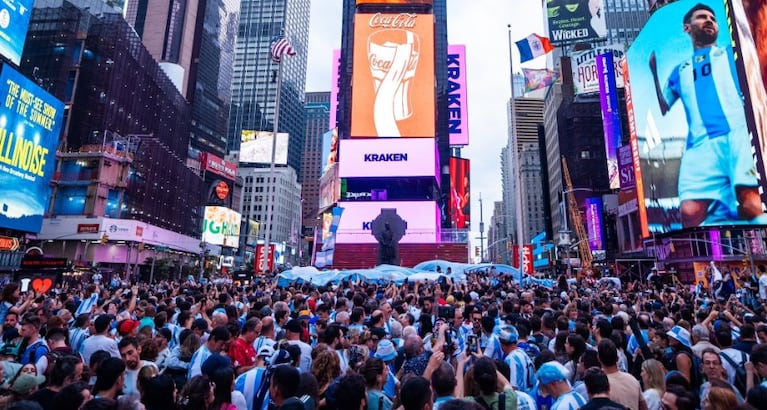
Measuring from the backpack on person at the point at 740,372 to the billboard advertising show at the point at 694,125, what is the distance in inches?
1329

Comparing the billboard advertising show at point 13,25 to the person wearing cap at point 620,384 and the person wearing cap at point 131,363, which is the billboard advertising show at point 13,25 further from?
the person wearing cap at point 620,384

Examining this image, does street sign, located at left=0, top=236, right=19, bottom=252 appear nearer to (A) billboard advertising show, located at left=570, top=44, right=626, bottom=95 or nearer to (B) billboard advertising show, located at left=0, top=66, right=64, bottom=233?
(B) billboard advertising show, located at left=0, top=66, right=64, bottom=233

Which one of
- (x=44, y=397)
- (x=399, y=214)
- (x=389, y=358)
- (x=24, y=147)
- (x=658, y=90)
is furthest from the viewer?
(x=399, y=214)

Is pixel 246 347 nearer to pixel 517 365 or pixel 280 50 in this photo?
pixel 517 365

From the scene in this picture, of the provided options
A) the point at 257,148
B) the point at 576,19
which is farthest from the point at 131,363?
the point at 257,148

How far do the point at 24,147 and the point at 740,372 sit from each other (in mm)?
47209

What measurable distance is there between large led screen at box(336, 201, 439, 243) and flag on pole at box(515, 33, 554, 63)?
31544mm

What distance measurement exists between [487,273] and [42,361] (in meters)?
28.1

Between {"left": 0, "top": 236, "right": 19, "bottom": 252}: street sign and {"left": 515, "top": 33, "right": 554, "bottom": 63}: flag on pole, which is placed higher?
{"left": 515, "top": 33, "right": 554, "bottom": 63}: flag on pole

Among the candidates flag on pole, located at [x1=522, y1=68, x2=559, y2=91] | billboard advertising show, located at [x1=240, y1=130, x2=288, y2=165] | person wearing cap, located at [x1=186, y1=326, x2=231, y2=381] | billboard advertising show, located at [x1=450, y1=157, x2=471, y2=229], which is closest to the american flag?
flag on pole, located at [x1=522, y1=68, x2=559, y2=91]

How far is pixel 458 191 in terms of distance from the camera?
287 feet

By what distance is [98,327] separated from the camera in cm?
612

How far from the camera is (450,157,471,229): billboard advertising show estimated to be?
85.3m

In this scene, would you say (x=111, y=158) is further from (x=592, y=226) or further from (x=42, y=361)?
(x=592, y=226)
